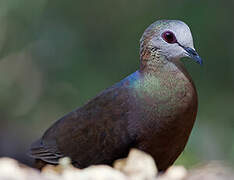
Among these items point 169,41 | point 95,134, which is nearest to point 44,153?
point 95,134

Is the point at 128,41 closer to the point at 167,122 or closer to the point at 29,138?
the point at 29,138

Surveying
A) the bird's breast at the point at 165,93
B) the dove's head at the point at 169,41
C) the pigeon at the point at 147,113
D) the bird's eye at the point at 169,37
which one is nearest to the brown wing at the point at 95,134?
the pigeon at the point at 147,113

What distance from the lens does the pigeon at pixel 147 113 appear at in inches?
160

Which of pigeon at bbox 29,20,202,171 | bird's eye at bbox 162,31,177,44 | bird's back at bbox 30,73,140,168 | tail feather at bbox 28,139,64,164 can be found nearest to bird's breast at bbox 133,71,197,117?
pigeon at bbox 29,20,202,171

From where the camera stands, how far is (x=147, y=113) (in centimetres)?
407

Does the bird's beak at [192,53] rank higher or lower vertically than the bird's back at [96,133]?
higher

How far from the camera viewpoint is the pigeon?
4066 mm

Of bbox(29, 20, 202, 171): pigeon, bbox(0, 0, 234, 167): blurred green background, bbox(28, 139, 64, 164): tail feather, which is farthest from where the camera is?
bbox(0, 0, 234, 167): blurred green background

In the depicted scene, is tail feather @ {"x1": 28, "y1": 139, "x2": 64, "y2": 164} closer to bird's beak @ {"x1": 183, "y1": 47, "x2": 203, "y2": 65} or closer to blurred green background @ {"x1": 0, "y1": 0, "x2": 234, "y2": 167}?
bird's beak @ {"x1": 183, "y1": 47, "x2": 203, "y2": 65}

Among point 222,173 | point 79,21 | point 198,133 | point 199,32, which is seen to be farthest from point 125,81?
point 79,21

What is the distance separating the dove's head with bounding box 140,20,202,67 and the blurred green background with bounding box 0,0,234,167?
3.66 metres

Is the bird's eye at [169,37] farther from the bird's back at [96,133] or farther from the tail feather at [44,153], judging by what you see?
the tail feather at [44,153]

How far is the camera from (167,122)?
13.3 ft

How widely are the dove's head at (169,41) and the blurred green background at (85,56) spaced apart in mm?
3658
